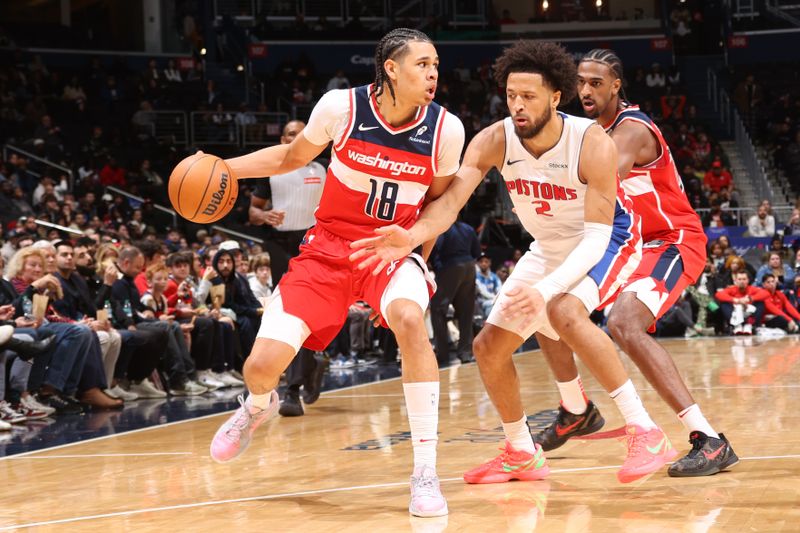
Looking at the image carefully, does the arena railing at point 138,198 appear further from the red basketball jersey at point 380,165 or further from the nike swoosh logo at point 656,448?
the nike swoosh logo at point 656,448

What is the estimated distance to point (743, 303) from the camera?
14.8m

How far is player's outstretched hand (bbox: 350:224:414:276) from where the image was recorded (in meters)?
4.12

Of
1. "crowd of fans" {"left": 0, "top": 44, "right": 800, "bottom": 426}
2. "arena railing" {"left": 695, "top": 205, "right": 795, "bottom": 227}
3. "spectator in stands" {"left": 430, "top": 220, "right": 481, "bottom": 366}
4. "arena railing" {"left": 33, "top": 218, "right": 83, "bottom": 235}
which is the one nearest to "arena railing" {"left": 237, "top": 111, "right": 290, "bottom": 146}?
"crowd of fans" {"left": 0, "top": 44, "right": 800, "bottom": 426}

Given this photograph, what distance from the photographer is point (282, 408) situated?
7.57 meters

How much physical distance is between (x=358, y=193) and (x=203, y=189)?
26.4 inches

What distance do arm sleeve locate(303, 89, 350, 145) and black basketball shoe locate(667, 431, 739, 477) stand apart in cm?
213

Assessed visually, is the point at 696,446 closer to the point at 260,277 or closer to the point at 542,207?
the point at 542,207

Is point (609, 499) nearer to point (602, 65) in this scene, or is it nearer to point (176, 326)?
point (602, 65)

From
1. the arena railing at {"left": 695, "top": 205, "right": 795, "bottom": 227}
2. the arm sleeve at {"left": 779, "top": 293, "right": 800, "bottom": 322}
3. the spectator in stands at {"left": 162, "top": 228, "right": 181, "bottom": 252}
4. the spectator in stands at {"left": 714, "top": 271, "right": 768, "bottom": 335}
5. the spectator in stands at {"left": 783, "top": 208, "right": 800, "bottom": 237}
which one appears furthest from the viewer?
the arena railing at {"left": 695, "top": 205, "right": 795, "bottom": 227}

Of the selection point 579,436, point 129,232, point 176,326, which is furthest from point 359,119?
point 129,232

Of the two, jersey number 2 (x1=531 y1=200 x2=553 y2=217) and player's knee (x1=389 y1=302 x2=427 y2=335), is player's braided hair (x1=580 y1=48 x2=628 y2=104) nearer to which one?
jersey number 2 (x1=531 y1=200 x2=553 y2=217)

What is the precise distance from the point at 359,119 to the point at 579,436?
81.1 inches

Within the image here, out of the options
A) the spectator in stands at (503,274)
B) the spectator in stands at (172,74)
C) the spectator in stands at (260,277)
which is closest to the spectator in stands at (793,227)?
the spectator in stands at (503,274)

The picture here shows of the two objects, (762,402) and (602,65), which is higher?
(602,65)
